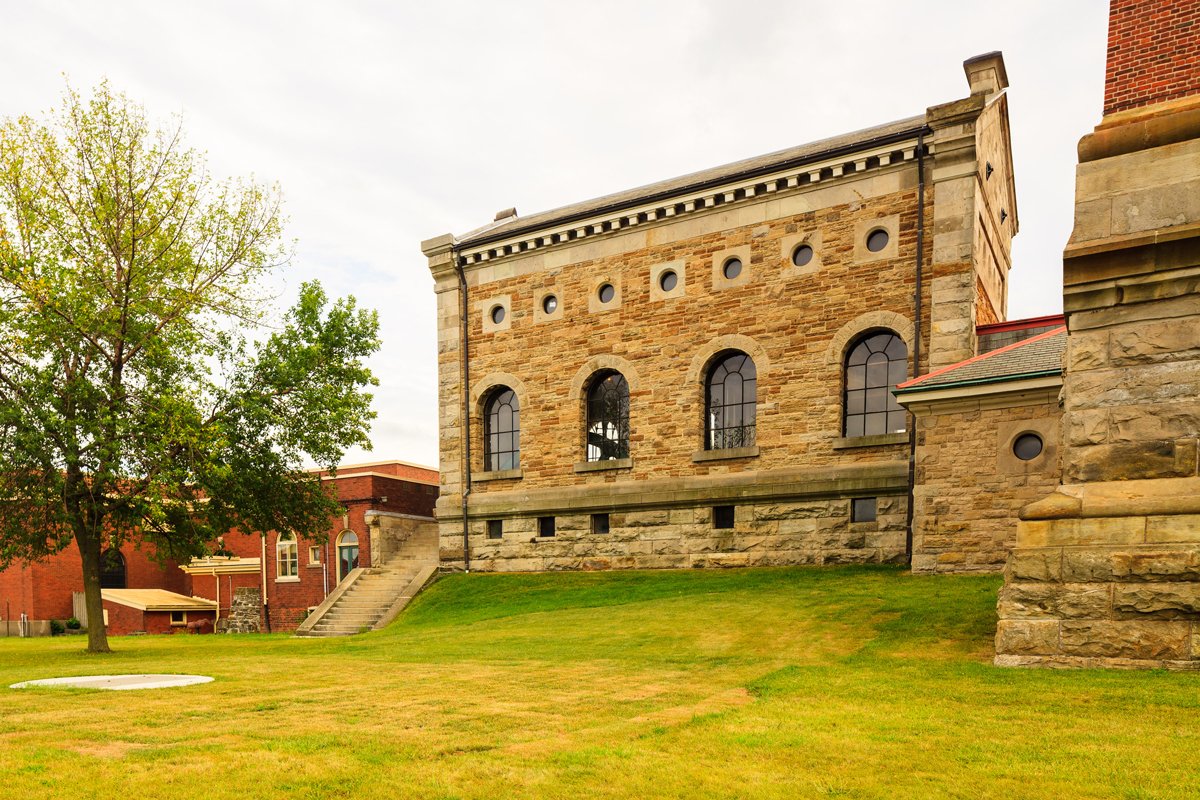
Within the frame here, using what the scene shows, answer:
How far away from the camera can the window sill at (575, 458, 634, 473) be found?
23203 mm

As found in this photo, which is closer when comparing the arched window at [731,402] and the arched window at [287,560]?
the arched window at [731,402]

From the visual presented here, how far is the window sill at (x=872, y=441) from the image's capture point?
19422 mm

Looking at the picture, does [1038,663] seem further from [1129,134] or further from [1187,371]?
[1129,134]

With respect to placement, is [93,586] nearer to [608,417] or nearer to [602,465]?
[602,465]

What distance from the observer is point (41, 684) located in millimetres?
11133

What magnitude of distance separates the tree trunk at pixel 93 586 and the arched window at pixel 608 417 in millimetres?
12280

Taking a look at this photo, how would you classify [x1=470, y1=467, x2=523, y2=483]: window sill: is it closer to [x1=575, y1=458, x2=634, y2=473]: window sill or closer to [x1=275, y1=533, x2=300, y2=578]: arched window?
[x1=575, y1=458, x2=634, y2=473]: window sill

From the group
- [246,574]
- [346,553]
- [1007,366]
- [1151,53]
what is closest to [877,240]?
[1007,366]

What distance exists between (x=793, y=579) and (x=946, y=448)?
15.0ft

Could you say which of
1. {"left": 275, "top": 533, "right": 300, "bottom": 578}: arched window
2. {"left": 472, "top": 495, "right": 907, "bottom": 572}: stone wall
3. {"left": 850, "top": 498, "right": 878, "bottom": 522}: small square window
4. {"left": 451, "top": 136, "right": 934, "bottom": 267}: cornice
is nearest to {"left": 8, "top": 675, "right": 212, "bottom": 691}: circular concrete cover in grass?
{"left": 472, "top": 495, "right": 907, "bottom": 572}: stone wall

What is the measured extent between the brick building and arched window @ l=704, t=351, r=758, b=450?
12126 millimetres

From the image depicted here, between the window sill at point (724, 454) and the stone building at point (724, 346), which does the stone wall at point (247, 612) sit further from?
the window sill at point (724, 454)

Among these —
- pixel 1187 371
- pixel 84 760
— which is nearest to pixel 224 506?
pixel 84 760

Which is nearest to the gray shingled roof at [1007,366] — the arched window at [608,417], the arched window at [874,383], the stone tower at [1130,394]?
the arched window at [874,383]
